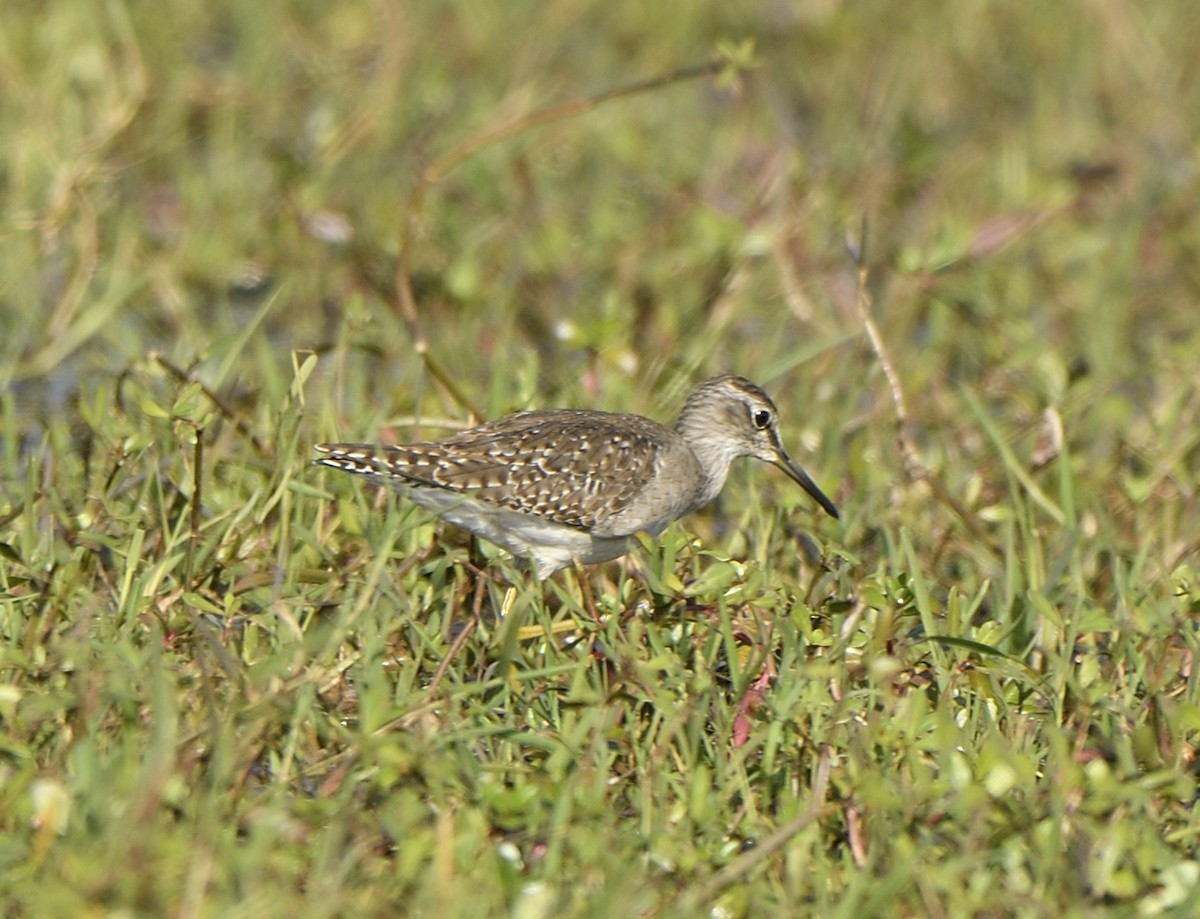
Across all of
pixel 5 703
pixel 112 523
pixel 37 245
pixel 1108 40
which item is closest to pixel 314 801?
pixel 5 703

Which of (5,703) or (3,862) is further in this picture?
(5,703)

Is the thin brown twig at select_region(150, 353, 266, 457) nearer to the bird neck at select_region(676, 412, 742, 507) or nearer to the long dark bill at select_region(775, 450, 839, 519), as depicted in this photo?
the bird neck at select_region(676, 412, 742, 507)

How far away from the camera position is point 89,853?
4.09 m

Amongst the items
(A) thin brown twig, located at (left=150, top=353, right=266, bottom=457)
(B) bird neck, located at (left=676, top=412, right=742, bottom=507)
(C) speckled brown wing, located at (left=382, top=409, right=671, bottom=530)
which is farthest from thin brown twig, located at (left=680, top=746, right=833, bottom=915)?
(A) thin brown twig, located at (left=150, top=353, right=266, bottom=457)

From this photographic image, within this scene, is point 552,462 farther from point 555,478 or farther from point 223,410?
point 223,410

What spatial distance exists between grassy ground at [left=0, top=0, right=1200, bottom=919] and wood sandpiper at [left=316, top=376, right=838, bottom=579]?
0.18 metres

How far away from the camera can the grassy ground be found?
175 inches

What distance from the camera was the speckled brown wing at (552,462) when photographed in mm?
6035

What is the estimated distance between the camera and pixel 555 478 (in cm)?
620

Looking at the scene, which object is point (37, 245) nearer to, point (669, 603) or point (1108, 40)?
point (669, 603)

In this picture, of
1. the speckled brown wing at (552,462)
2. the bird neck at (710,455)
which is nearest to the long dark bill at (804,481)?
the bird neck at (710,455)

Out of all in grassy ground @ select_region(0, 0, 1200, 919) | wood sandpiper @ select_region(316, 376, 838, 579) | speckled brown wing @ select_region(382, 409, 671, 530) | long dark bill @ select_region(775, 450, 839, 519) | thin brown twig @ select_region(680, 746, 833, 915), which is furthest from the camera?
long dark bill @ select_region(775, 450, 839, 519)

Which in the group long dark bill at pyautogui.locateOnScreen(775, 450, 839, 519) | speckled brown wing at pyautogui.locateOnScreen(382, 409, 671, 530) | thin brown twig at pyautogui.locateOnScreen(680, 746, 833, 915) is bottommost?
long dark bill at pyautogui.locateOnScreen(775, 450, 839, 519)

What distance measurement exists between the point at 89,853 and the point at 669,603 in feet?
6.08
